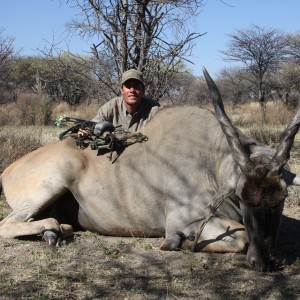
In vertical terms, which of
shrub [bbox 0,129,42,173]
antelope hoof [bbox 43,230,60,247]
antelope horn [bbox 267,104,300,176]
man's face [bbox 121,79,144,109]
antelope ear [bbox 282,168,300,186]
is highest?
man's face [bbox 121,79,144,109]

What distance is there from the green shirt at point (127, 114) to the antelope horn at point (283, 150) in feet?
6.10

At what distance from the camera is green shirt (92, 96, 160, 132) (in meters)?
5.12

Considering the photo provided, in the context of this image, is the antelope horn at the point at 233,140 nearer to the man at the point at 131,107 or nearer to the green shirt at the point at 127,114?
the man at the point at 131,107

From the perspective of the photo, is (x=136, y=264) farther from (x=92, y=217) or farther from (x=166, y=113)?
(x=166, y=113)

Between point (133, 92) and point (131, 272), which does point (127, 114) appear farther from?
point (131, 272)

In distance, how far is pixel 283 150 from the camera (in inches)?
129

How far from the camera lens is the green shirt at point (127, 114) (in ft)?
16.8

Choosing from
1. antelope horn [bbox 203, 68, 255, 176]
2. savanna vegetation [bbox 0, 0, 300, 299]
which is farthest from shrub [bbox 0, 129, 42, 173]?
antelope horn [bbox 203, 68, 255, 176]

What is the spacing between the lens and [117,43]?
823 centimetres

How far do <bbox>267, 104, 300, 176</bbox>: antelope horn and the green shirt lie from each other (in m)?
1.86

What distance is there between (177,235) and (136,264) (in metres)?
0.47

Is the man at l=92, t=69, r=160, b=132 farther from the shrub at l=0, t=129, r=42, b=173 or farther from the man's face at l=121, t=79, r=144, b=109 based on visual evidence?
the shrub at l=0, t=129, r=42, b=173

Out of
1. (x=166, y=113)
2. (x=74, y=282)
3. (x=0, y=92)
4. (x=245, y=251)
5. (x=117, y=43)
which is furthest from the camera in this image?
(x=0, y=92)

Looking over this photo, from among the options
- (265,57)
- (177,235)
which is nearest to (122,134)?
(177,235)
